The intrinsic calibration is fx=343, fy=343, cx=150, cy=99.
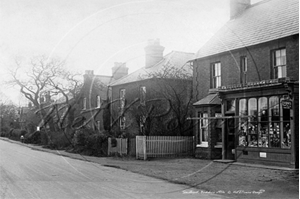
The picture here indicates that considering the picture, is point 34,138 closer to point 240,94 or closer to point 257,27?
point 240,94

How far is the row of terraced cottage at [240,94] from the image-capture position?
15.0 meters

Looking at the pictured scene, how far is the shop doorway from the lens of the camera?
18.1 m

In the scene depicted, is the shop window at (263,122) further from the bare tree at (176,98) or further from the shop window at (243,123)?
the bare tree at (176,98)

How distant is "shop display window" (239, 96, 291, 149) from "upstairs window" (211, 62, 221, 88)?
382cm

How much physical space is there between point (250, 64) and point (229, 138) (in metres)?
4.10

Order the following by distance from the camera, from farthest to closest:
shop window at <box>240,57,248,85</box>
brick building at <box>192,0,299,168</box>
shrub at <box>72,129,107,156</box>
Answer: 1. shrub at <box>72,129,107,156</box>
2. shop window at <box>240,57,248,85</box>
3. brick building at <box>192,0,299,168</box>

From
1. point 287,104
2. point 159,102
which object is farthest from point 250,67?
point 159,102

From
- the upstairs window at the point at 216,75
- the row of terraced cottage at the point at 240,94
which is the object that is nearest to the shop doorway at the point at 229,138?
the row of terraced cottage at the point at 240,94

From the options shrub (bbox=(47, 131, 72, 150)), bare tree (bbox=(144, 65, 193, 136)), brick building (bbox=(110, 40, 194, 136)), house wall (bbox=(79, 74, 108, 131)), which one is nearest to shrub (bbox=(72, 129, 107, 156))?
brick building (bbox=(110, 40, 194, 136))

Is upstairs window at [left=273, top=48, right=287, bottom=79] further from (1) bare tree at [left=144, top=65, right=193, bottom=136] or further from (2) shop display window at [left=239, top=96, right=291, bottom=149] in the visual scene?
(1) bare tree at [left=144, top=65, right=193, bottom=136]

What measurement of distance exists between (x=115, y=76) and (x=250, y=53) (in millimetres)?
21873

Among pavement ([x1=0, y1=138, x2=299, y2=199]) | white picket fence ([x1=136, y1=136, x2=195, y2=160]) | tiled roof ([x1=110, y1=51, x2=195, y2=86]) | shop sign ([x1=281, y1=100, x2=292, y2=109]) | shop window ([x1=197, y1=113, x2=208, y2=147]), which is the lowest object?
pavement ([x1=0, y1=138, x2=299, y2=199])

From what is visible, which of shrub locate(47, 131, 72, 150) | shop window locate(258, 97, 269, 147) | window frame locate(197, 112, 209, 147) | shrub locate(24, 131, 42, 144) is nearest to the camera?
shop window locate(258, 97, 269, 147)

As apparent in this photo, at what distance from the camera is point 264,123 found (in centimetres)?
1576
